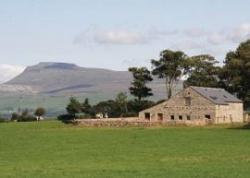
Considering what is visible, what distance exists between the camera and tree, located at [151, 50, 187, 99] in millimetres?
124688

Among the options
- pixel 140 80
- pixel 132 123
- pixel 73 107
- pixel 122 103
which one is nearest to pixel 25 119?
pixel 73 107

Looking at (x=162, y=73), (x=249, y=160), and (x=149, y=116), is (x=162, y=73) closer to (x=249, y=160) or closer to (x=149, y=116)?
(x=149, y=116)

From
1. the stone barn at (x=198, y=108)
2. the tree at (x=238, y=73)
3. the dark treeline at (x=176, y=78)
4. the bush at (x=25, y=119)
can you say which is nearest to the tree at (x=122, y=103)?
the dark treeline at (x=176, y=78)

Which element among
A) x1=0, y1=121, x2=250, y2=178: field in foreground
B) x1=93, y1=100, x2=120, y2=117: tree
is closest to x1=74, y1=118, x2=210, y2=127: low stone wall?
x1=93, y1=100, x2=120, y2=117: tree

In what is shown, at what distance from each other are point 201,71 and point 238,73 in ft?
46.5

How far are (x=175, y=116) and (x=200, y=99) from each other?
537cm

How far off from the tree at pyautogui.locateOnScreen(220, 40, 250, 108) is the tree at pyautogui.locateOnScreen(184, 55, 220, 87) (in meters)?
3.88

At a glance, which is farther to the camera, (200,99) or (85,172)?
(200,99)

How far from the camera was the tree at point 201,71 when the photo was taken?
126125 millimetres

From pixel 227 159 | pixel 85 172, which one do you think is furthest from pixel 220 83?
pixel 85 172

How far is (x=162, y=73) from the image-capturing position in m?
127

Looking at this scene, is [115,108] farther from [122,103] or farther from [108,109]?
[108,109]

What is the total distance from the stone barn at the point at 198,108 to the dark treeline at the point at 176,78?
9984mm

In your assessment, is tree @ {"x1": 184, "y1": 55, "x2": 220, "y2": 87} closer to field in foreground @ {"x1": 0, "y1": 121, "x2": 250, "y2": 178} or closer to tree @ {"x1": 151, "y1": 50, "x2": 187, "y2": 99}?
tree @ {"x1": 151, "y1": 50, "x2": 187, "y2": 99}
